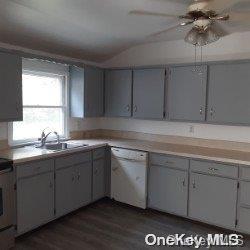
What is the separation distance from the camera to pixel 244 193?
2949mm

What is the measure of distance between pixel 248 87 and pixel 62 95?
266 cm

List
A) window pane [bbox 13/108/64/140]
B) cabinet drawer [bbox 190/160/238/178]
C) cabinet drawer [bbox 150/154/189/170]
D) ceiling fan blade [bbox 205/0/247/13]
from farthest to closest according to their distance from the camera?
1. window pane [bbox 13/108/64/140]
2. cabinet drawer [bbox 150/154/189/170]
3. cabinet drawer [bbox 190/160/238/178]
4. ceiling fan blade [bbox 205/0/247/13]

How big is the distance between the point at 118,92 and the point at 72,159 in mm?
1380

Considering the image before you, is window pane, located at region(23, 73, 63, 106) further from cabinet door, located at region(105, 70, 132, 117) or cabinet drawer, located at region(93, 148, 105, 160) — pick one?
cabinet drawer, located at region(93, 148, 105, 160)

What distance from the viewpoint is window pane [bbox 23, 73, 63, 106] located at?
3.62 m

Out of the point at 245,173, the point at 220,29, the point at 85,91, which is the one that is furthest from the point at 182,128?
the point at 85,91

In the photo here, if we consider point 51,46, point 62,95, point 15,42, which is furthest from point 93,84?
point 15,42

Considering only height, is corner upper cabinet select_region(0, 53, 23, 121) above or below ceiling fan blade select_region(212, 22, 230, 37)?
below

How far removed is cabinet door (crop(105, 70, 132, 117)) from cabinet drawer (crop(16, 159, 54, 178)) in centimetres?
149

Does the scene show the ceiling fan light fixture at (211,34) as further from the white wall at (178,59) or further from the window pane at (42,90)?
the window pane at (42,90)

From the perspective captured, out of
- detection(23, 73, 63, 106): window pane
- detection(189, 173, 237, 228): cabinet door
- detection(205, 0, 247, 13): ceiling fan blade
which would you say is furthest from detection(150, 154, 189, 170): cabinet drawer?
detection(205, 0, 247, 13): ceiling fan blade

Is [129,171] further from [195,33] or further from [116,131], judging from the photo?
[195,33]

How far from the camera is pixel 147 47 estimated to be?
4.21 meters

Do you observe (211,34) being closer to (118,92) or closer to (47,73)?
(118,92)
